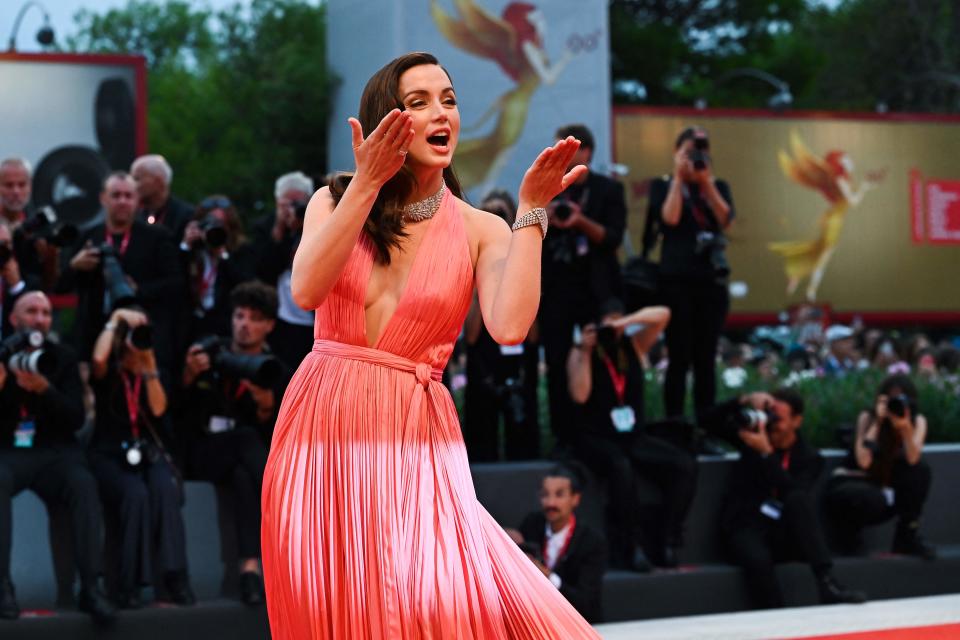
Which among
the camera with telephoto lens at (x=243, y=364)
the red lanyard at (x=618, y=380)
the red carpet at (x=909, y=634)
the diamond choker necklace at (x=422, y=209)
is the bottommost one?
the red carpet at (x=909, y=634)

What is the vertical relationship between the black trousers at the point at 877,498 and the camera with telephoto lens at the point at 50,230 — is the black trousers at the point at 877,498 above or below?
below

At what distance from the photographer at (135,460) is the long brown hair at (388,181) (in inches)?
131

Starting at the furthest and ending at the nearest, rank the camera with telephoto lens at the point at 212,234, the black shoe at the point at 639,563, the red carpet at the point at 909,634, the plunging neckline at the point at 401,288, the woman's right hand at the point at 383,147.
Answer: the black shoe at the point at 639,563 < the camera with telephoto lens at the point at 212,234 < the red carpet at the point at 909,634 < the plunging neckline at the point at 401,288 < the woman's right hand at the point at 383,147

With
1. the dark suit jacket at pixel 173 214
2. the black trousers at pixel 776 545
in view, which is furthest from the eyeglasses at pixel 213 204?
the black trousers at pixel 776 545

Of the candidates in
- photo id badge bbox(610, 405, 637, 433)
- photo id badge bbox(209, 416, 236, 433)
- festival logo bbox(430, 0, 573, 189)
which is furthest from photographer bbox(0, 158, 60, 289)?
festival logo bbox(430, 0, 573, 189)

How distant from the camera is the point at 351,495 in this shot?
10.0ft

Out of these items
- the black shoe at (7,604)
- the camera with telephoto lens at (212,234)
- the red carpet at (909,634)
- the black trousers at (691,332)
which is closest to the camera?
the red carpet at (909,634)

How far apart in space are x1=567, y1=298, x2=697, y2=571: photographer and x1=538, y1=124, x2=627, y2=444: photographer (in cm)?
14

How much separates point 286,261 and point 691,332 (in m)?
2.19

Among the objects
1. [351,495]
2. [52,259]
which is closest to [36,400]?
[52,259]

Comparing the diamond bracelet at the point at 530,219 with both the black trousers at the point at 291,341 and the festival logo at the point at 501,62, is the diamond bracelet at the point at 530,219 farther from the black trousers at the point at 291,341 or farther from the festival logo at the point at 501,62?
the festival logo at the point at 501,62

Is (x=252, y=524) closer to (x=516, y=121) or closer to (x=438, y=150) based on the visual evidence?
(x=438, y=150)

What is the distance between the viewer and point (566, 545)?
6797 millimetres

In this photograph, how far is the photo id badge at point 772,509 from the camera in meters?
7.64
